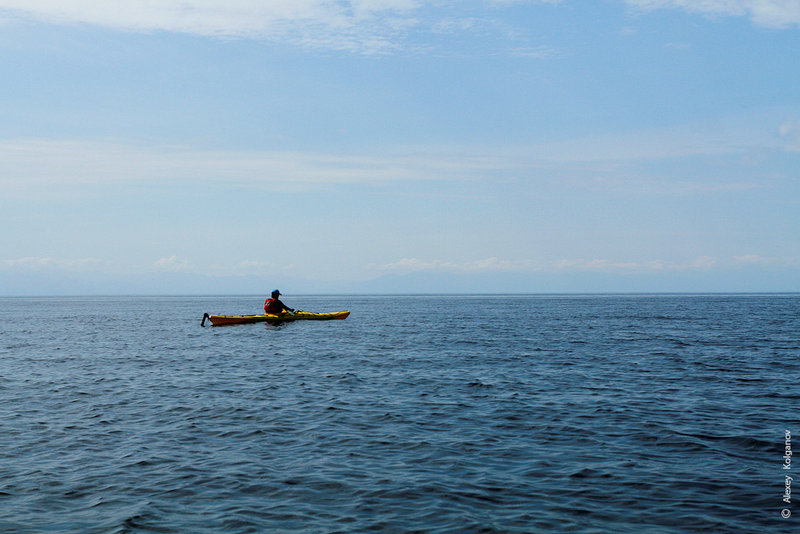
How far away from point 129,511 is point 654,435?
34.8 feet

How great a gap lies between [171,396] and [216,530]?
1142 cm

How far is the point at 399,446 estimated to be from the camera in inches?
512

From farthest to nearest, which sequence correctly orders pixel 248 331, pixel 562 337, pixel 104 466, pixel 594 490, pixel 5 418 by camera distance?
1. pixel 248 331
2. pixel 562 337
3. pixel 5 418
4. pixel 104 466
5. pixel 594 490

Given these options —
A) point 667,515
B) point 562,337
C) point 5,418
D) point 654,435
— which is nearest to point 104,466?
point 5,418

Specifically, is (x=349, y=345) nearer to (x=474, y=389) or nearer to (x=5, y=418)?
(x=474, y=389)

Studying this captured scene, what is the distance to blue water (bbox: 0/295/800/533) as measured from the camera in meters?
9.15

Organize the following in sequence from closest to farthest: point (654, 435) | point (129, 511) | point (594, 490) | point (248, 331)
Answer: point (129, 511), point (594, 490), point (654, 435), point (248, 331)

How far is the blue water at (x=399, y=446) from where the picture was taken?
9.15 metres

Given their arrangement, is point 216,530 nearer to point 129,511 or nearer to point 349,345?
point 129,511

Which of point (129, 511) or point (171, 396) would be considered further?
point (171, 396)

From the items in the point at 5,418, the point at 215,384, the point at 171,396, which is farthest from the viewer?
the point at 215,384

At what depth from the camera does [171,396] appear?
19094 mm

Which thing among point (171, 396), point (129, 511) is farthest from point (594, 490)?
point (171, 396)

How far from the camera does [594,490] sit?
10.1 meters
